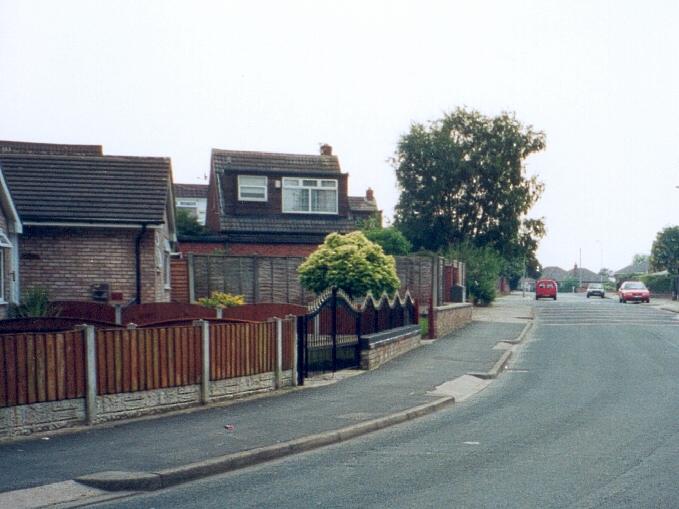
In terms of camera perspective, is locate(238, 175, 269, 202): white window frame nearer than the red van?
Yes

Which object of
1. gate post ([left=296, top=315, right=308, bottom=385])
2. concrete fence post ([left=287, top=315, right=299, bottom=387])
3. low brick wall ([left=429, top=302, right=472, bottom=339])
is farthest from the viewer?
low brick wall ([left=429, top=302, right=472, bottom=339])

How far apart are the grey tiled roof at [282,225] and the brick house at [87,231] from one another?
1278cm

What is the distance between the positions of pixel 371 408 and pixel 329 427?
180 cm

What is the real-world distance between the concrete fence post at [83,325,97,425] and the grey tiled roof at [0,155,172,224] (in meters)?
10.4

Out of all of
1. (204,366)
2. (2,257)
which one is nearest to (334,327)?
(204,366)

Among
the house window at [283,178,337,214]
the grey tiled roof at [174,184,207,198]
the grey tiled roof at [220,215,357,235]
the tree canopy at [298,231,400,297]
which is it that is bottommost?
the tree canopy at [298,231,400,297]

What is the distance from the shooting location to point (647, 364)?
1923cm

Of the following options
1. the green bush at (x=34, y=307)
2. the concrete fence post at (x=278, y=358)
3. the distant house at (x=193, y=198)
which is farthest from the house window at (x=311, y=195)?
the distant house at (x=193, y=198)

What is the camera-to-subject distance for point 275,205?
3638 centimetres

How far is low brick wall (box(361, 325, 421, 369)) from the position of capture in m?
17.2

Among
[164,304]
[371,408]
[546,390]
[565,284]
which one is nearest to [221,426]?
[371,408]

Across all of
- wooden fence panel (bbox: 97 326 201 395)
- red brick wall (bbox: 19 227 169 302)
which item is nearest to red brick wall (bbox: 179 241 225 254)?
red brick wall (bbox: 19 227 169 302)

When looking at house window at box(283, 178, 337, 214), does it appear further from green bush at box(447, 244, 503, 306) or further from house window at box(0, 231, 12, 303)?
house window at box(0, 231, 12, 303)

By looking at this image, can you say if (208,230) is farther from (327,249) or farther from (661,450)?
(661,450)
